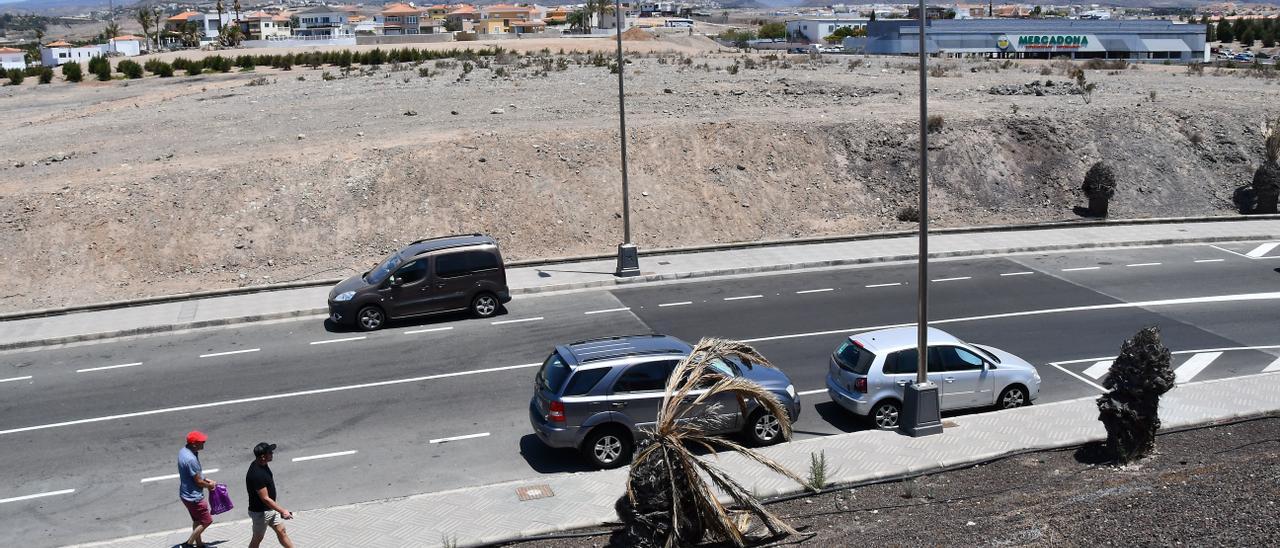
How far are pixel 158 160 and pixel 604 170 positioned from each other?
13.6 meters

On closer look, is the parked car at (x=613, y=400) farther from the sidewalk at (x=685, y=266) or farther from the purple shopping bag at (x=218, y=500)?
the sidewalk at (x=685, y=266)

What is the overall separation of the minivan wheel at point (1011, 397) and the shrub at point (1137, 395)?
2845 mm

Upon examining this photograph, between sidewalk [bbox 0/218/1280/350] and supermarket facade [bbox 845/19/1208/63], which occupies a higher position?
supermarket facade [bbox 845/19/1208/63]

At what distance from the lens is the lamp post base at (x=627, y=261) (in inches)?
1032

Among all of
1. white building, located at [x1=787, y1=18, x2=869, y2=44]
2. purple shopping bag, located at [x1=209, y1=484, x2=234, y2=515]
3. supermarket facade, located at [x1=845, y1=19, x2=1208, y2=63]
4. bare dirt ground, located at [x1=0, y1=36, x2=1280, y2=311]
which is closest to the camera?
purple shopping bag, located at [x1=209, y1=484, x2=234, y2=515]

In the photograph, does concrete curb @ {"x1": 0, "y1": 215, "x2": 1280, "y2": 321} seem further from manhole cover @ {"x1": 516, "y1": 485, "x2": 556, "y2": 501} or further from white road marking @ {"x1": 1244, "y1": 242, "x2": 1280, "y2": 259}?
manhole cover @ {"x1": 516, "y1": 485, "x2": 556, "y2": 501}

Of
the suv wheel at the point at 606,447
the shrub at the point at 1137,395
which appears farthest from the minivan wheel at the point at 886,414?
the suv wheel at the point at 606,447

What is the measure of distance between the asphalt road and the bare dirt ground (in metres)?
5.21

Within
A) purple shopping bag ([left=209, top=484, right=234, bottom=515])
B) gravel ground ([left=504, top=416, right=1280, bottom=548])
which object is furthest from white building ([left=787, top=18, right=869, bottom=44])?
purple shopping bag ([left=209, top=484, right=234, bottom=515])

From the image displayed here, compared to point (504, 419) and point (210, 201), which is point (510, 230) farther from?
point (504, 419)

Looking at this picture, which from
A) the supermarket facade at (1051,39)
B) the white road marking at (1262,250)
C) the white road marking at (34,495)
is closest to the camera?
the white road marking at (34,495)

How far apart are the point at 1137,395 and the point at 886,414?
3756mm

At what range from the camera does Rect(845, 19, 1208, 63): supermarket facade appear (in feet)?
302

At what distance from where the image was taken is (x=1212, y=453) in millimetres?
14430
